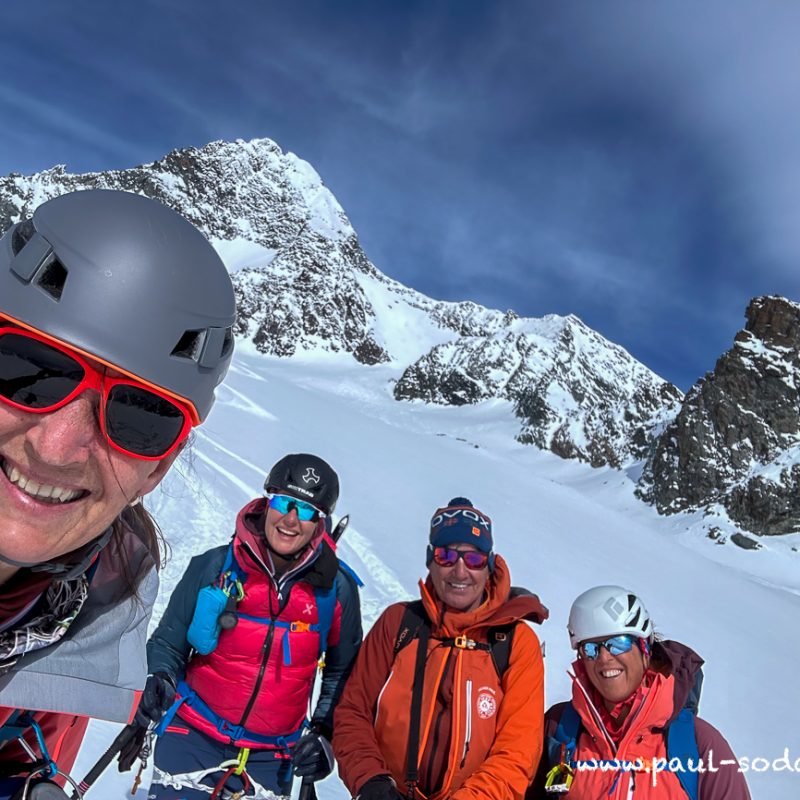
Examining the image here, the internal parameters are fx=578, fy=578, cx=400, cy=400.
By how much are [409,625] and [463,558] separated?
50 cm

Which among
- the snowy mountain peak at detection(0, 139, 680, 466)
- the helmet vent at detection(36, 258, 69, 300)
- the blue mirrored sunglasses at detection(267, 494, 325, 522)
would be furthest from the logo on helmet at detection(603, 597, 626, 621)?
the snowy mountain peak at detection(0, 139, 680, 466)

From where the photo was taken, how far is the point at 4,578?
4.68 feet

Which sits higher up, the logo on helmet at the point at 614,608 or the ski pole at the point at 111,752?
the logo on helmet at the point at 614,608

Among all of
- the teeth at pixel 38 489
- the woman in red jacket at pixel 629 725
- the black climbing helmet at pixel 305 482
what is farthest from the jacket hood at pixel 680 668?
the teeth at pixel 38 489

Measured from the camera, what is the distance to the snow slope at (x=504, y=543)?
8430mm

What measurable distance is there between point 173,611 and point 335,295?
9890 centimetres

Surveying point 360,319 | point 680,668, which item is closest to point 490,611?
point 680,668

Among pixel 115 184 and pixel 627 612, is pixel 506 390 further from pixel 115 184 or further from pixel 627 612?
pixel 115 184

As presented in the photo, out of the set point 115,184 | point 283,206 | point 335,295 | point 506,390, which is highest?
point 283,206

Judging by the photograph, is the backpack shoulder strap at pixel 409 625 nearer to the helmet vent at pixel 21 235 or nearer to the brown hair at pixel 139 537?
the brown hair at pixel 139 537

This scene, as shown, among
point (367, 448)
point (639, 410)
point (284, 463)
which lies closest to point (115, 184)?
point (639, 410)

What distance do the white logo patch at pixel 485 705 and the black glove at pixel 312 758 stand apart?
0.94 m

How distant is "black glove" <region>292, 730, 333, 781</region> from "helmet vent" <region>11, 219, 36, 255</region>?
9.99 ft

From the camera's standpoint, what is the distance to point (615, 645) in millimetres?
3496
